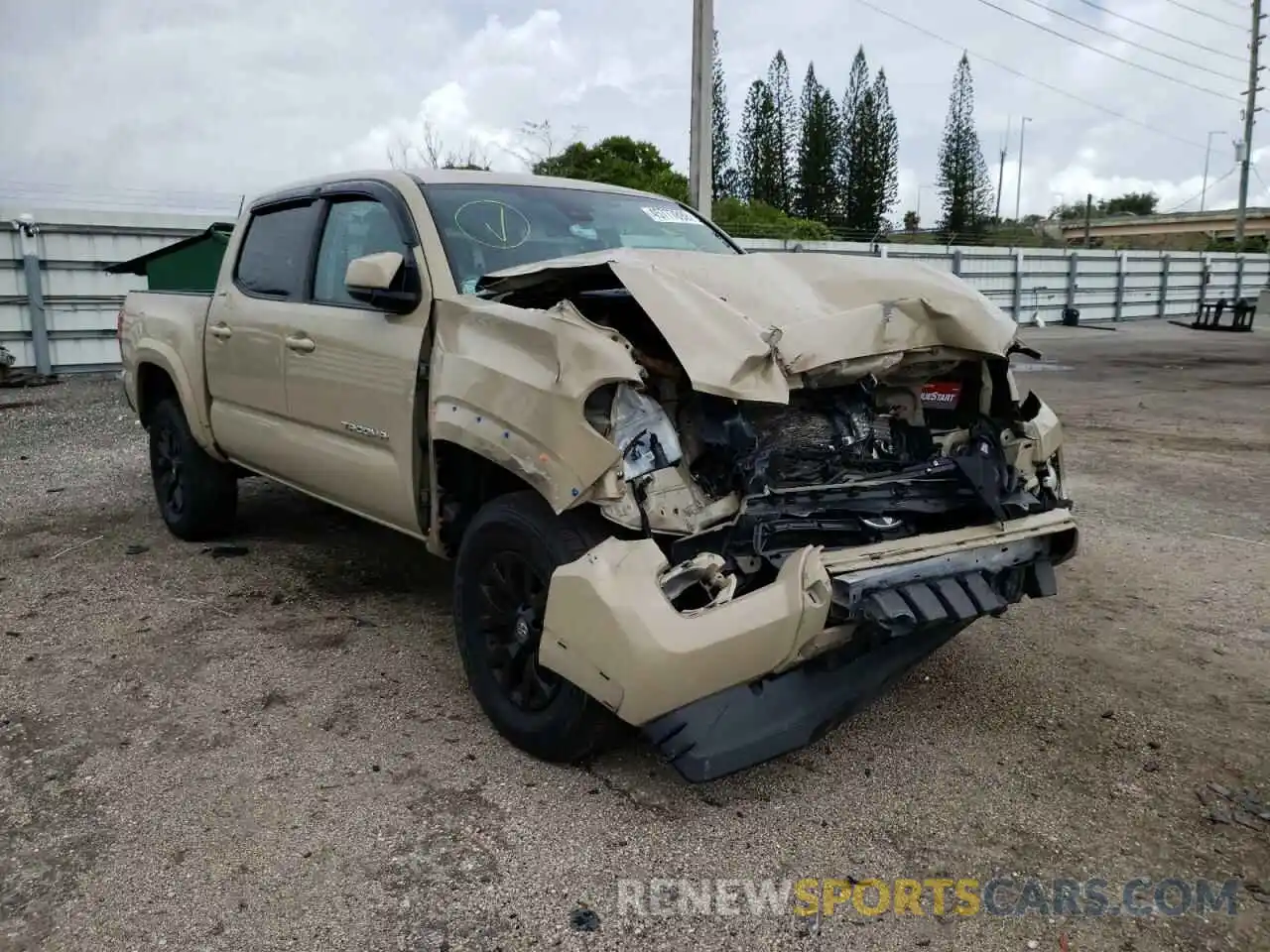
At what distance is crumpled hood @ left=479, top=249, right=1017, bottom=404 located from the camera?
2730mm

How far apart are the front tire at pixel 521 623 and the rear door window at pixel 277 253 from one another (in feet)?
6.03

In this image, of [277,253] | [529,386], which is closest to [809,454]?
[529,386]

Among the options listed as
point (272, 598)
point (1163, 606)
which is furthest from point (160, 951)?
point (1163, 606)

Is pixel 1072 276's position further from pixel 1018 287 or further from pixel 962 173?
pixel 962 173

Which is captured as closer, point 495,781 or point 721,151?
point 495,781

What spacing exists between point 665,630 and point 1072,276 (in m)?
28.2

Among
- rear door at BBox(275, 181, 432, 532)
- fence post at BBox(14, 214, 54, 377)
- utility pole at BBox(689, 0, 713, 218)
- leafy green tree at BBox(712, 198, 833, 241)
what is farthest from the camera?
leafy green tree at BBox(712, 198, 833, 241)

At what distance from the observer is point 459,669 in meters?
3.88

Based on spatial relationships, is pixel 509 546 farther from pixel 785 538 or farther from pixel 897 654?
pixel 897 654

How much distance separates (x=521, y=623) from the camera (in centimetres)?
309

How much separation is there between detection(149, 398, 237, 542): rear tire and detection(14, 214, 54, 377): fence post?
9.37 metres

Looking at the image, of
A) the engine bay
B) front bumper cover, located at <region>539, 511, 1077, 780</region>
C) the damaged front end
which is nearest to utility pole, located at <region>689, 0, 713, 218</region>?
the engine bay

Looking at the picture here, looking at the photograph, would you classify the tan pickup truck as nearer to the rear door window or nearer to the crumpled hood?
the crumpled hood

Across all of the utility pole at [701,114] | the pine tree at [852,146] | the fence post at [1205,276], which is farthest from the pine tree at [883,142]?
the utility pole at [701,114]
